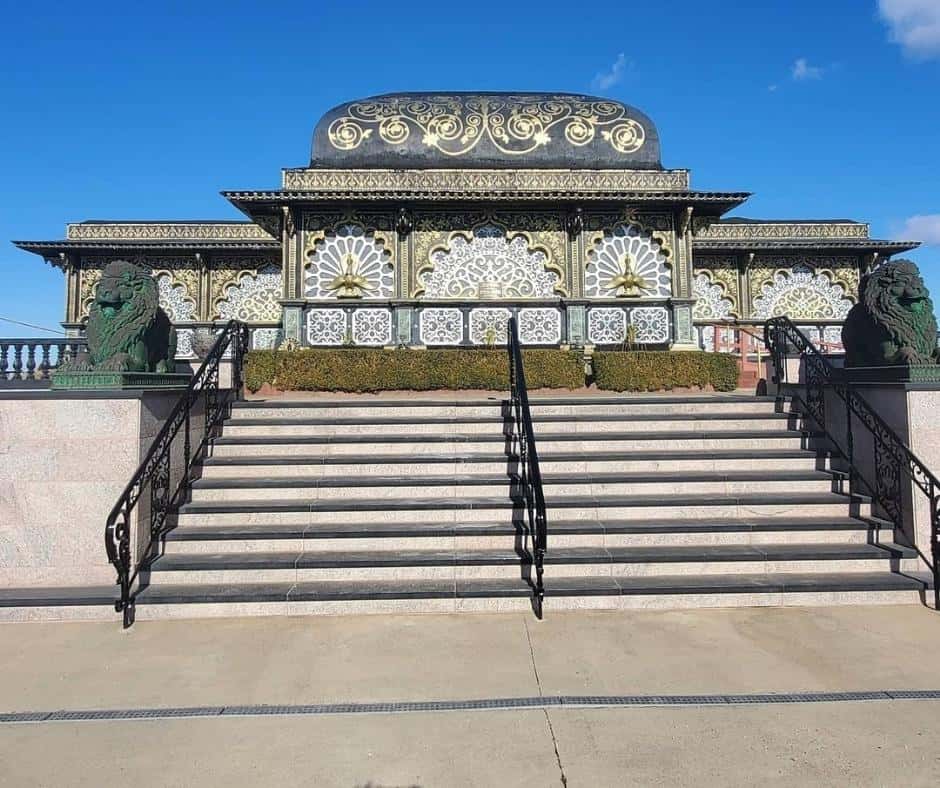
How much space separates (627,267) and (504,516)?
410 inches

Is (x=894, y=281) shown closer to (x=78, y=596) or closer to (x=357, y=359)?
(x=357, y=359)

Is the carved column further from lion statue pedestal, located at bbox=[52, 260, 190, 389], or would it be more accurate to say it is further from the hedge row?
lion statue pedestal, located at bbox=[52, 260, 190, 389]

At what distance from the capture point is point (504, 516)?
19.2 ft

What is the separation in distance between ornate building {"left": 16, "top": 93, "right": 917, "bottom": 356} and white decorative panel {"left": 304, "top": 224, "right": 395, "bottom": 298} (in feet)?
0.12

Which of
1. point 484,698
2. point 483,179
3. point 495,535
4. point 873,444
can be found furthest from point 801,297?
point 484,698

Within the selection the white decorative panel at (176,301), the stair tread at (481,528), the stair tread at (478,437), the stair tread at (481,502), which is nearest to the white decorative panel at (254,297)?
the white decorative panel at (176,301)

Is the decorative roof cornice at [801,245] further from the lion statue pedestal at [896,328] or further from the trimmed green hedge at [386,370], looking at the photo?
the lion statue pedestal at [896,328]

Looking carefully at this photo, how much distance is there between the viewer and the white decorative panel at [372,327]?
46.3 feet

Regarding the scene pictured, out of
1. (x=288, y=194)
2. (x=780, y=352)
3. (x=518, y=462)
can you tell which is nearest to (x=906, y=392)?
(x=780, y=352)

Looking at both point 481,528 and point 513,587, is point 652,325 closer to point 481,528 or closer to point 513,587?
point 481,528

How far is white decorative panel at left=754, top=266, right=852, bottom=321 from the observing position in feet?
64.2

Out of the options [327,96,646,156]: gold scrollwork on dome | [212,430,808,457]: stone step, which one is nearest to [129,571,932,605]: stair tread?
[212,430,808,457]: stone step

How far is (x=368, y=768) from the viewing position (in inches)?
111

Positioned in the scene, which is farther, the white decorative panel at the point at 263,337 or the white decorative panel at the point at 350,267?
the white decorative panel at the point at 263,337
